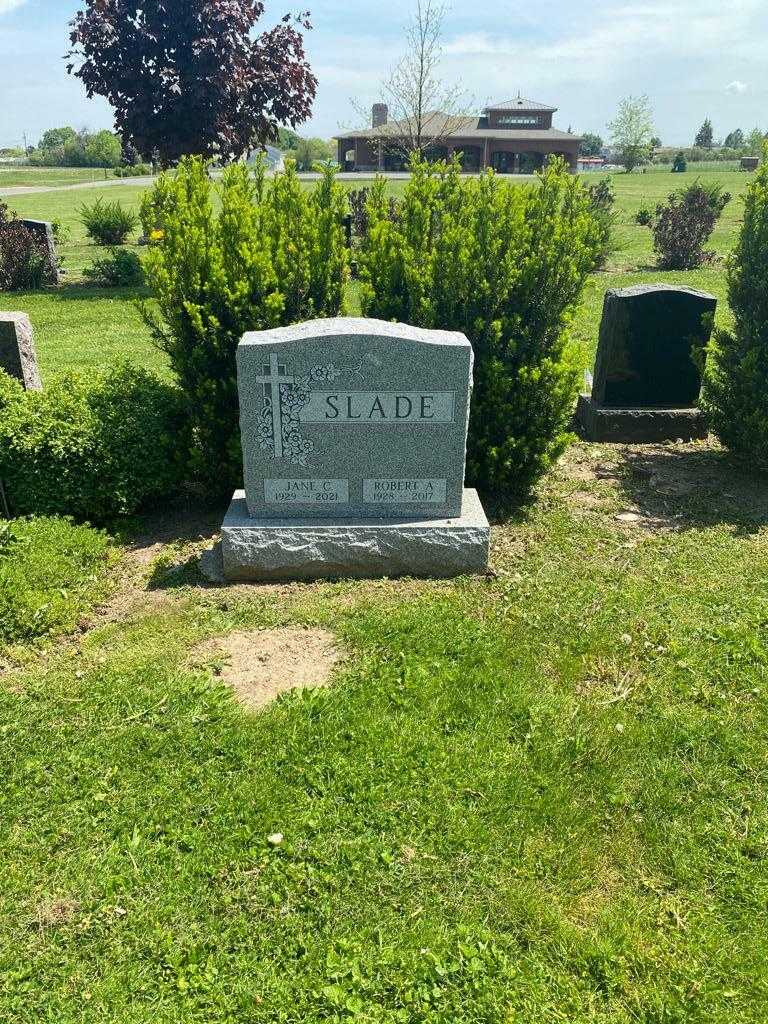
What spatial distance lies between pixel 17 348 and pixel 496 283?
3706 mm

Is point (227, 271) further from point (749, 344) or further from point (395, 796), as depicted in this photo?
point (749, 344)

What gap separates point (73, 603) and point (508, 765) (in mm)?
2605

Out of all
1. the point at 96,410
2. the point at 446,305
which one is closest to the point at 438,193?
the point at 446,305

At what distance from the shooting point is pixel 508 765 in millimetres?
3381

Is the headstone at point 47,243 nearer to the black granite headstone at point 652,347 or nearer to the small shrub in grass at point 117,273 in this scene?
the small shrub in grass at point 117,273

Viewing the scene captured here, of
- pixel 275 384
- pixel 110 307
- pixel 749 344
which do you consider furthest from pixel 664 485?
pixel 110 307

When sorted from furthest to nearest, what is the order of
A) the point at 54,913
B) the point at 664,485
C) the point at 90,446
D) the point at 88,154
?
the point at 88,154 < the point at 664,485 < the point at 90,446 < the point at 54,913

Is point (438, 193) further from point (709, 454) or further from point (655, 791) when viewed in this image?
point (655, 791)

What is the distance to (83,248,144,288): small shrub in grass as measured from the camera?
14.3m

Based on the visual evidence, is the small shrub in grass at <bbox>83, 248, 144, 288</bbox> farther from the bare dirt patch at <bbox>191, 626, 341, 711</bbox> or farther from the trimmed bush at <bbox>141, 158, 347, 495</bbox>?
the bare dirt patch at <bbox>191, 626, 341, 711</bbox>

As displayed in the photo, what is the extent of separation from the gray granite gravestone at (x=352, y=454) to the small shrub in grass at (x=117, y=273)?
10943mm

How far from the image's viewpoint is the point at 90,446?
16.6 feet

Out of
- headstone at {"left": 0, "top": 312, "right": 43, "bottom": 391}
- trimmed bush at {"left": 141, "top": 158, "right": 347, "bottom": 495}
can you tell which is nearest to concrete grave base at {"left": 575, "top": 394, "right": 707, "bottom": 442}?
trimmed bush at {"left": 141, "top": 158, "right": 347, "bottom": 495}

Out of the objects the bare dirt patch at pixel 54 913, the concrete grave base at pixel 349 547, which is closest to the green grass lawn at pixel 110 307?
the concrete grave base at pixel 349 547
